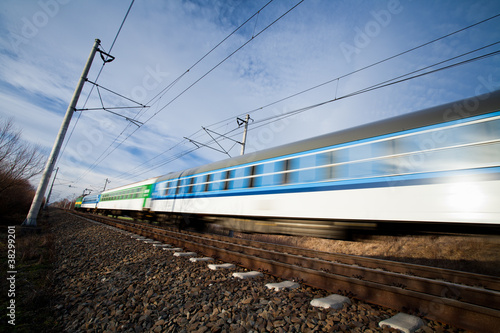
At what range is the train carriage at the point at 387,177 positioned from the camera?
3.52 metres

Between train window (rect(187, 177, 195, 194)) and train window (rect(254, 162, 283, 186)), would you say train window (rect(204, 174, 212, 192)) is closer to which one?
train window (rect(187, 177, 195, 194))

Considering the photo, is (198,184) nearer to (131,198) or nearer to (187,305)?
(187,305)

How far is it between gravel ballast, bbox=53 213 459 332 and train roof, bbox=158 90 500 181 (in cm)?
338

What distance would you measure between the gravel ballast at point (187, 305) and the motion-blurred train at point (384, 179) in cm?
195

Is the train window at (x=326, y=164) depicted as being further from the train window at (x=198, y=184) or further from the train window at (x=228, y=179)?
the train window at (x=198, y=184)

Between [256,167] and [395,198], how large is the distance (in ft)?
13.1

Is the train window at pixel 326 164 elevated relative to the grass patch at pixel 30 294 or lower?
elevated

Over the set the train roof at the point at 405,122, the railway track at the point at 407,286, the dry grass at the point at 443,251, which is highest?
the train roof at the point at 405,122

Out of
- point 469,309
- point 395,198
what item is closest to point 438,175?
point 395,198

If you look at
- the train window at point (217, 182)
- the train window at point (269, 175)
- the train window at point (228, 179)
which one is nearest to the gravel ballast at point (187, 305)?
the train window at point (269, 175)

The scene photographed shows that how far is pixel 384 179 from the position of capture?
14.3 feet

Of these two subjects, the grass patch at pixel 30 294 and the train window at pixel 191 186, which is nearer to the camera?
the grass patch at pixel 30 294

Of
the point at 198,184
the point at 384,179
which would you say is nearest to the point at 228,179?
the point at 198,184

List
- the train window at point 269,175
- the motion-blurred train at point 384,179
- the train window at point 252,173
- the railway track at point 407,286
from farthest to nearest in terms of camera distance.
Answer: the train window at point 252,173, the train window at point 269,175, the motion-blurred train at point 384,179, the railway track at point 407,286
